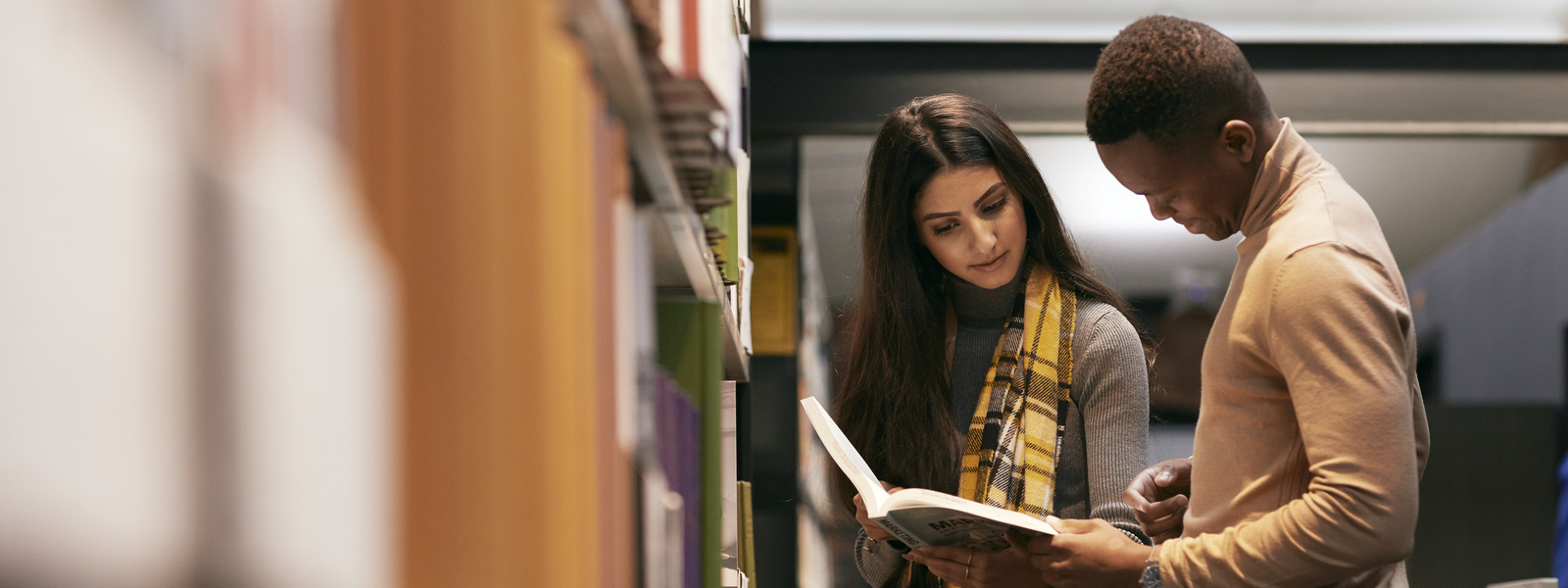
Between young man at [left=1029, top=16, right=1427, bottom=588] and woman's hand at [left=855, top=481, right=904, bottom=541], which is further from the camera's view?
woman's hand at [left=855, top=481, right=904, bottom=541]

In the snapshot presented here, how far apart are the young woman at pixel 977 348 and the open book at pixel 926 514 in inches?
3.7

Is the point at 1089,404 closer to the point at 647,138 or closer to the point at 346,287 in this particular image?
the point at 647,138

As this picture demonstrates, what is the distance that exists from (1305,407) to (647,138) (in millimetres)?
708

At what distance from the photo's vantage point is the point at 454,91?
11.8 inches

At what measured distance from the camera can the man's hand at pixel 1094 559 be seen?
1.21 m

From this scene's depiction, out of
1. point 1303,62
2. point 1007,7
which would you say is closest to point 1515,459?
point 1303,62

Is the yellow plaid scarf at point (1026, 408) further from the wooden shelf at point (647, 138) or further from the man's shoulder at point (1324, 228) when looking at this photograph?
the wooden shelf at point (647, 138)

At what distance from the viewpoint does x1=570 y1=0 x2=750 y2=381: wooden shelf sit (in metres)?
0.43

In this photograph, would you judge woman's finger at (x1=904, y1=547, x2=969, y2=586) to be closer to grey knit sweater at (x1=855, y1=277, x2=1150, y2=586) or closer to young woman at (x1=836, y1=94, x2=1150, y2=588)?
young woman at (x1=836, y1=94, x2=1150, y2=588)

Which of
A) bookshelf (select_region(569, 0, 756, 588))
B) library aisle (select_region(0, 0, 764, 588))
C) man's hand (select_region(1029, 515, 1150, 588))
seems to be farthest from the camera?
man's hand (select_region(1029, 515, 1150, 588))

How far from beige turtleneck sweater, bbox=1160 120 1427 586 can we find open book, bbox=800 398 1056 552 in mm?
179

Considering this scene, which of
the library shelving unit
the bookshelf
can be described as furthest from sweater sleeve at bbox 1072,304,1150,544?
the library shelving unit

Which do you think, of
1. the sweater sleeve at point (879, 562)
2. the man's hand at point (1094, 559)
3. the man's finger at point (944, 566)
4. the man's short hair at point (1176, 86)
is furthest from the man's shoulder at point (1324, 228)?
the sweater sleeve at point (879, 562)

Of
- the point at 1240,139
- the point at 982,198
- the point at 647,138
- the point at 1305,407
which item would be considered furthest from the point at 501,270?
the point at 982,198
